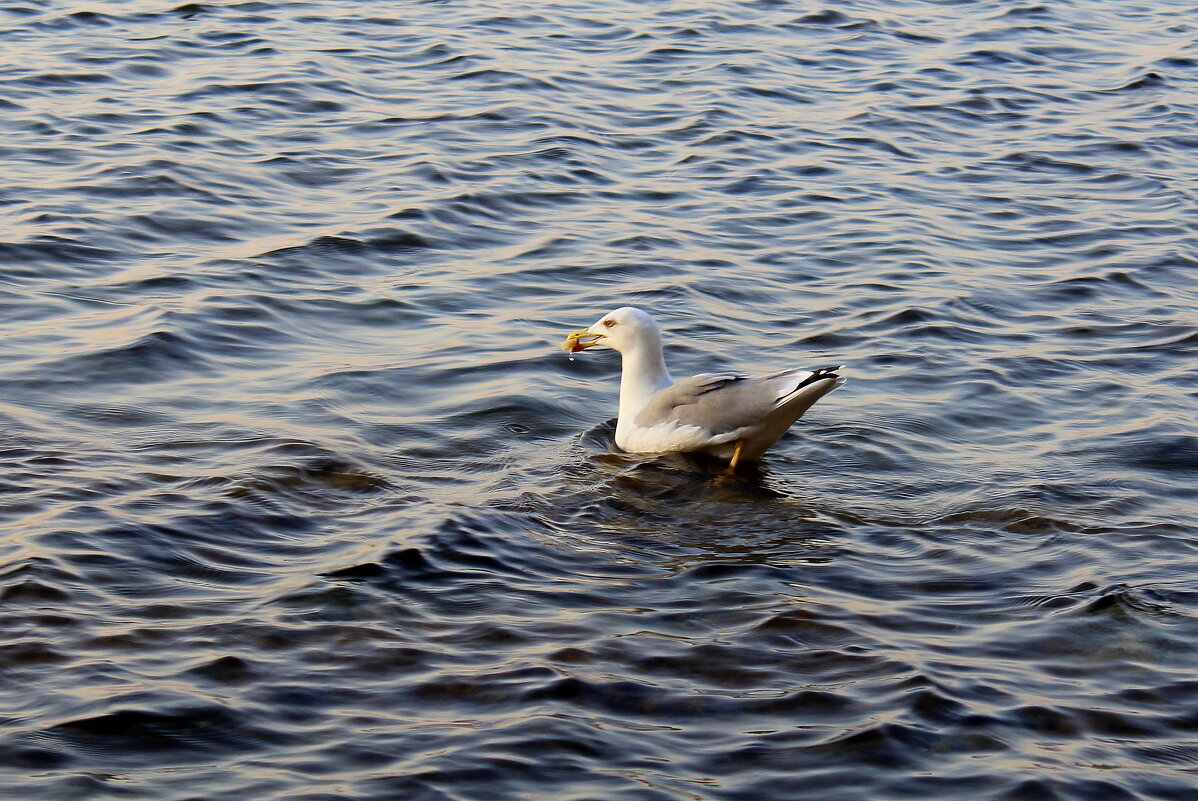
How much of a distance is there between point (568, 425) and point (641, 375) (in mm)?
523

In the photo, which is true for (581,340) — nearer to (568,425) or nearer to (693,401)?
(568,425)

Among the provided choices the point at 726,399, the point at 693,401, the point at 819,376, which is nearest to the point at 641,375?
the point at 693,401

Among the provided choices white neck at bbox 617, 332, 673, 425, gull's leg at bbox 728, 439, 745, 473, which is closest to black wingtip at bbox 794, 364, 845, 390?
gull's leg at bbox 728, 439, 745, 473

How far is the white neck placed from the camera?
27.6 feet

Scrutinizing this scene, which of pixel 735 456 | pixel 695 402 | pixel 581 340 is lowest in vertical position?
pixel 735 456

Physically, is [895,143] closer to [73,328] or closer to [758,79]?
[758,79]

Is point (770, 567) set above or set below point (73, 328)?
below

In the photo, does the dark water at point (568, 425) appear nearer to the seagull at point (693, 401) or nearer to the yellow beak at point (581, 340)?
the seagull at point (693, 401)

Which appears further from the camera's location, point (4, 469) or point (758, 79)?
point (758, 79)

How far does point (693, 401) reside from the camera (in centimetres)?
810

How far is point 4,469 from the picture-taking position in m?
7.11

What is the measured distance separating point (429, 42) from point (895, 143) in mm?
5313

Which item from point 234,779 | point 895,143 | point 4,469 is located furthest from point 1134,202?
point 234,779

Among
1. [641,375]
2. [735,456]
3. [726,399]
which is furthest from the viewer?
[641,375]
